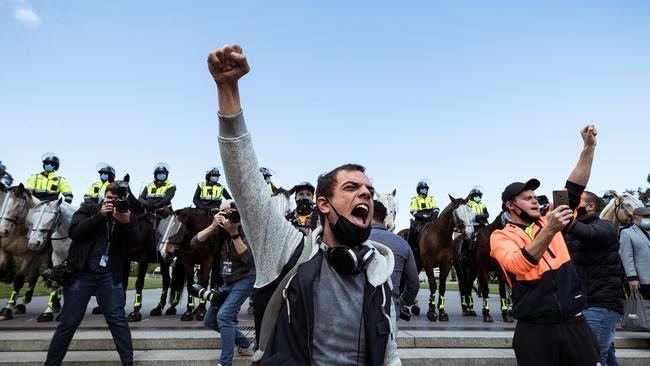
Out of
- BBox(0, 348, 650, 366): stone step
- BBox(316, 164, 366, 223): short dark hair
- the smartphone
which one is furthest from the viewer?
BBox(0, 348, 650, 366): stone step

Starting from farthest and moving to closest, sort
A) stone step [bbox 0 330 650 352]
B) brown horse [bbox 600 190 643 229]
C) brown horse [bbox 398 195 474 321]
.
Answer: brown horse [bbox 398 195 474 321], brown horse [bbox 600 190 643 229], stone step [bbox 0 330 650 352]

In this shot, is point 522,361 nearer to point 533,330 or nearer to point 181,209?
point 533,330

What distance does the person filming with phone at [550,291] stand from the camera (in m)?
3.16

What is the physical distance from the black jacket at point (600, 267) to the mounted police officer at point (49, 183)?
1059cm

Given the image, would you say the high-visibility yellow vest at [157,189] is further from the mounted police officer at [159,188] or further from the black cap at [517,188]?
the black cap at [517,188]

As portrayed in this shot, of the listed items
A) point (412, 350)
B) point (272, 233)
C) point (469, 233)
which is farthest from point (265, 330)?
point (469, 233)

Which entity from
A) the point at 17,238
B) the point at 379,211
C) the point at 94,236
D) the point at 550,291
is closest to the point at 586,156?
the point at 550,291

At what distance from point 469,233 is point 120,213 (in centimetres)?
770

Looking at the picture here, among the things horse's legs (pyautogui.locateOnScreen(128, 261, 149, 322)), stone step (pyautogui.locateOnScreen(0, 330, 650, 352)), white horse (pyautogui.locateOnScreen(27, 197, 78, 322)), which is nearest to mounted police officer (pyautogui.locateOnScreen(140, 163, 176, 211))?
horse's legs (pyautogui.locateOnScreen(128, 261, 149, 322))

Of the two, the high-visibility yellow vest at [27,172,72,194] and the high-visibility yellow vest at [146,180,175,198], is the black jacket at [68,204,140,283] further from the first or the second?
the high-visibility yellow vest at [27,172,72,194]

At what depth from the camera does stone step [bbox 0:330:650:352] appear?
6.93 metres

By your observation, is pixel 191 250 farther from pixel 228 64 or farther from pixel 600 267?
pixel 228 64

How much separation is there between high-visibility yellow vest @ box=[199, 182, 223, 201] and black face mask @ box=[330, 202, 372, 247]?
9488mm

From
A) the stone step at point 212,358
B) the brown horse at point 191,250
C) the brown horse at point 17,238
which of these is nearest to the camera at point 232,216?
the stone step at point 212,358
